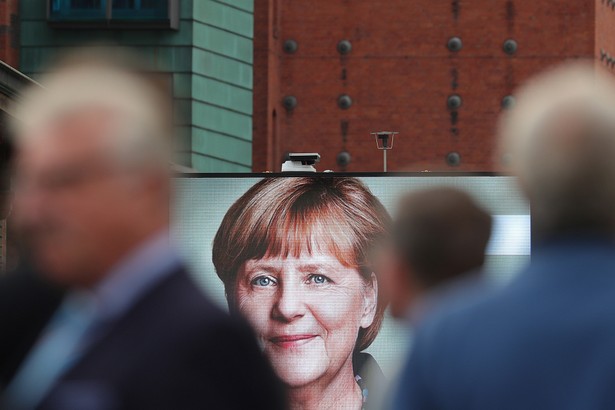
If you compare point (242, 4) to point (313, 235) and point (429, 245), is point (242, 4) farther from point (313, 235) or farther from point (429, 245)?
point (429, 245)

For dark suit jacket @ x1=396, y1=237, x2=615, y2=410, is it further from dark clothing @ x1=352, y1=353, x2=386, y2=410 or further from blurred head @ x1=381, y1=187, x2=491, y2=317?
dark clothing @ x1=352, y1=353, x2=386, y2=410

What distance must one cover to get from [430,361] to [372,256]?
45.1ft

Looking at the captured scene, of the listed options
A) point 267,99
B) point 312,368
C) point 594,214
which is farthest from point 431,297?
point 267,99

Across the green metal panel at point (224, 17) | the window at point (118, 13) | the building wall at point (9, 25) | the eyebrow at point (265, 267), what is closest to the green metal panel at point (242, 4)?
the green metal panel at point (224, 17)

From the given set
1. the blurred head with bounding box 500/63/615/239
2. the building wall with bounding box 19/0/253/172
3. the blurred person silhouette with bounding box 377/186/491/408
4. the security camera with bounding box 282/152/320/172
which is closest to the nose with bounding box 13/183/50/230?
the blurred head with bounding box 500/63/615/239

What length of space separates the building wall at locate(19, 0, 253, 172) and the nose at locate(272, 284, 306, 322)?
1943 cm

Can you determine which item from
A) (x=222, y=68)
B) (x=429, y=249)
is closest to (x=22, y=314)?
(x=429, y=249)

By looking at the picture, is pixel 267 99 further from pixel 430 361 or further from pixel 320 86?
pixel 430 361

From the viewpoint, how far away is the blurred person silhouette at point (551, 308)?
10.8 feet

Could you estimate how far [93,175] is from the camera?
11.3ft

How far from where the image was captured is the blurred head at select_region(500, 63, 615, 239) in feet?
11.2

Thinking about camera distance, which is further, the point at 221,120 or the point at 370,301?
the point at 221,120

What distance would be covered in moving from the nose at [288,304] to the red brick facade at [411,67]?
35.6m

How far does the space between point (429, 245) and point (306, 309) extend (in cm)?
1203
